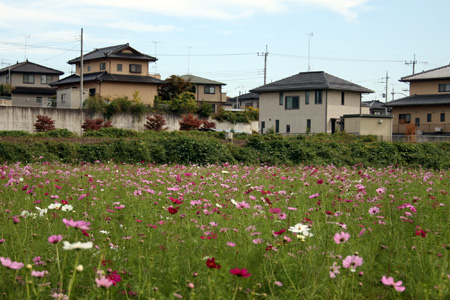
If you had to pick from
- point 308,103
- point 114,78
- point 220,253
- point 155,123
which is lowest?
point 220,253

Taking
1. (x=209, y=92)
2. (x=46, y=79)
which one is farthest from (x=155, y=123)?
(x=46, y=79)

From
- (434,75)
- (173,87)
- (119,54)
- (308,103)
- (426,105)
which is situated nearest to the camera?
(308,103)

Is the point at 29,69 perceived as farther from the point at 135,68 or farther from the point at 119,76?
the point at 135,68

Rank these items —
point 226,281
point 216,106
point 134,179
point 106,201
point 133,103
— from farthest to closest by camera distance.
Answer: point 216,106, point 133,103, point 134,179, point 106,201, point 226,281

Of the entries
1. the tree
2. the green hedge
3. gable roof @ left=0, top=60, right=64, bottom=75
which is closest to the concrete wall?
the tree

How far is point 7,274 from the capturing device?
361 cm

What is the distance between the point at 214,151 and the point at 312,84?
25.5 meters

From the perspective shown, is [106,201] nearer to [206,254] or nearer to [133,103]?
[206,254]

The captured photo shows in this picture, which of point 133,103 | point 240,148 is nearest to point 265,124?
point 133,103

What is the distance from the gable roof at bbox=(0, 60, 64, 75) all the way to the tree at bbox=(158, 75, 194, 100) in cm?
1390

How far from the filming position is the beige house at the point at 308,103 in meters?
39.7

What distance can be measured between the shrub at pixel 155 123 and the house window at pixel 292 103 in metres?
10.4

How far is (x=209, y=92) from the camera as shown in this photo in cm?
5609

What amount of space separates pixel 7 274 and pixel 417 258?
122 inches
